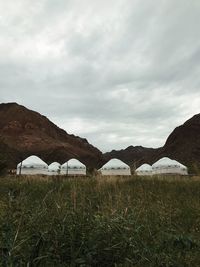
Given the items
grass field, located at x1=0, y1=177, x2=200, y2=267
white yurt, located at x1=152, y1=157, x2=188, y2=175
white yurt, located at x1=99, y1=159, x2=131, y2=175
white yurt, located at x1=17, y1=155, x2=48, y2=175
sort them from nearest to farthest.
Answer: grass field, located at x1=0, y1=177, x2=200, y2=267 < white yurt, located at x1=152, y1=157, x2=188, y2=175 < white yurt, located at x1=17, y1=155, x2=48, y2=175 < white yurt, located at x1=99, y1=159, x2=131, y2=175

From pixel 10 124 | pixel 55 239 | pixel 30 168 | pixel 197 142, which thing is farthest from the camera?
pixel 10 124

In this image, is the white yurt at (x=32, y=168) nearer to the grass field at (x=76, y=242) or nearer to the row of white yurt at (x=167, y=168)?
the row of white yurt at (x=167, y=168)

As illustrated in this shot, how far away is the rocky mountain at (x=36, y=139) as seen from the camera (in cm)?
10556

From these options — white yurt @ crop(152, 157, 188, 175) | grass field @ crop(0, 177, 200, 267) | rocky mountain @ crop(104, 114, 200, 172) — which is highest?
rocky mountain @ crop(104, 114, 200, 172)

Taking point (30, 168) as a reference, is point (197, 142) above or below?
above

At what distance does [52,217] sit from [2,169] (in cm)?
2169

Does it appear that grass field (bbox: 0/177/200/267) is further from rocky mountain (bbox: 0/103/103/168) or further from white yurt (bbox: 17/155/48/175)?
rocky mountain (bbox: 0/103/103/168)

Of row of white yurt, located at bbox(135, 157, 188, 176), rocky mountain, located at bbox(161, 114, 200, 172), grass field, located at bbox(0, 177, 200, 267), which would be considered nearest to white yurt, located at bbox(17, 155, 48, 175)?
row of white yurt, located at bbox(135, 157, 188, 176)

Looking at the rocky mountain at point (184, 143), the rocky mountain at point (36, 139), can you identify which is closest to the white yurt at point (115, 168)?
the rocky mountain at point (184, 143)

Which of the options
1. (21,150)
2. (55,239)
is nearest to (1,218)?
(55,239)

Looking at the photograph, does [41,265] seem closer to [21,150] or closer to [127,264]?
[127,264]

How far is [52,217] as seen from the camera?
4.29m

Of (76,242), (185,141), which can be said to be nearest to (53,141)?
(185,141)

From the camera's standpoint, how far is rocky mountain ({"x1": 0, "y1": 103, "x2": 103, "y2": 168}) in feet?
346
